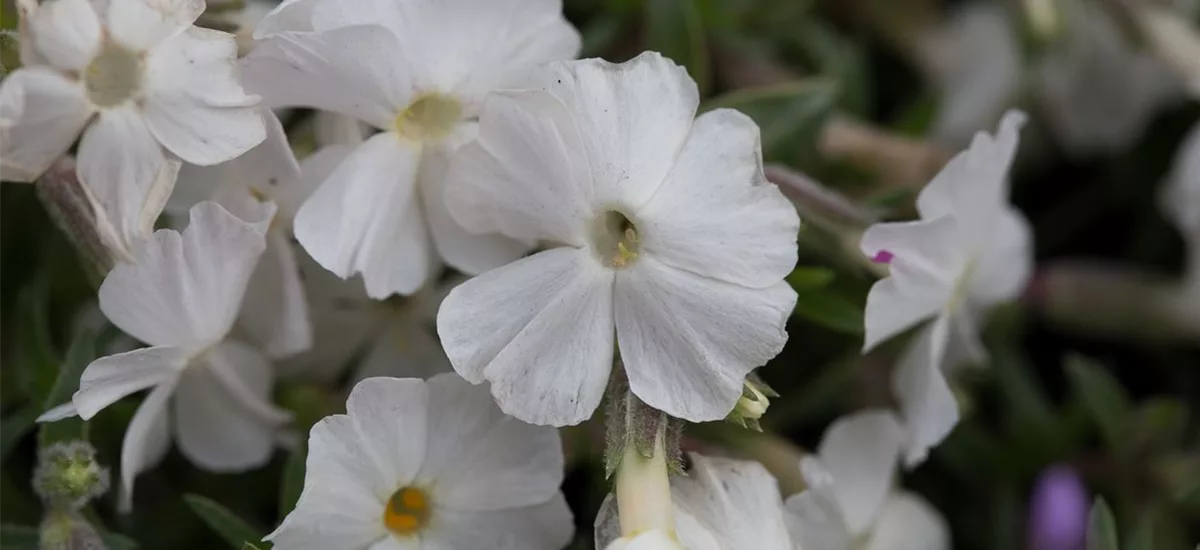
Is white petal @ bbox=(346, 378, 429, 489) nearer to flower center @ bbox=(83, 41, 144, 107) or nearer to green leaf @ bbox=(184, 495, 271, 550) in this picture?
green leaf @ bbox=(184, 495, 271, 550)

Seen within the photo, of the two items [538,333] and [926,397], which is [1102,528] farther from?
[538,333]

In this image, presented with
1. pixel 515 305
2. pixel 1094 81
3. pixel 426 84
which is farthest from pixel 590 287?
pixel 1094 81

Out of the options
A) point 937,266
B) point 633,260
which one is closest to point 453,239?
point 633,260

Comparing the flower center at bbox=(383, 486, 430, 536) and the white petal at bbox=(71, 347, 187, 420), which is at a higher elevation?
the white petal at bbox=(71, 347, 187, 420)

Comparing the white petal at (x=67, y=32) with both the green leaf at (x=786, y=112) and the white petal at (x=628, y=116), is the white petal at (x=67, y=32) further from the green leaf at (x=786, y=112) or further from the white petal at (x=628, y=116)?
the green leaf at (x=786, y=112)

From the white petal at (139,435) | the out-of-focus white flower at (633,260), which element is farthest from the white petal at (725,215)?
the white petal at (139,435)

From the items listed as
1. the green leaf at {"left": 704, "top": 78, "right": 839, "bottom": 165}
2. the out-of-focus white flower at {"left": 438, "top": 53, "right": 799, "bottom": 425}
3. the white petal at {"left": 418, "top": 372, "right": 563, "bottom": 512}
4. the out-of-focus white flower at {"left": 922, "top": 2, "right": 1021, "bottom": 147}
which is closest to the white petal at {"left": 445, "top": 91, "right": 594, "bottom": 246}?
the out-of-focus white flower at {"left": 438, "top": 53, "right": 799, "bottom": 425}

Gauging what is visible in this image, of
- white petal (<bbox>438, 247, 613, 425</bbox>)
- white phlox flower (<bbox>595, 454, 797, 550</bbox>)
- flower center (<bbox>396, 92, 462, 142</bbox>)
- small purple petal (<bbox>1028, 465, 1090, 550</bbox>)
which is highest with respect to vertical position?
flower center (<bbox>396, 92, 462, 142</bbox>)
